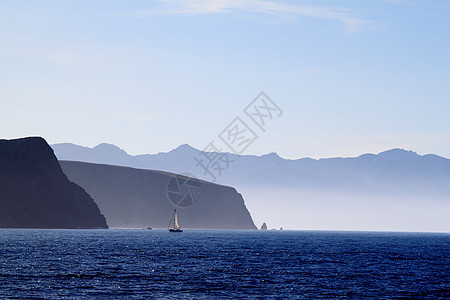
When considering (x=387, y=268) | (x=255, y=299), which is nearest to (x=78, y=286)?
(x=255, y=299)

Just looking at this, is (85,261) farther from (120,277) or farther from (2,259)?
(120,277)

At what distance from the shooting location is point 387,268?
108 meters

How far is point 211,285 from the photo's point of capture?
76500 millimetres

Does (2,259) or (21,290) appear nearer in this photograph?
(21,290)

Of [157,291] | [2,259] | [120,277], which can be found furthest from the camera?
[2,259]

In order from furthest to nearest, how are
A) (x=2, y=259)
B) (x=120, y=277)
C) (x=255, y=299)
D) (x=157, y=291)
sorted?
(x=2, y=259)
(x=120, y=277)
(x=157, y=291)
(x=255, y=299)

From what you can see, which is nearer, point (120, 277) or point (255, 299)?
point (255, 299)

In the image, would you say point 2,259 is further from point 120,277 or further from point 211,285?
point 211,285

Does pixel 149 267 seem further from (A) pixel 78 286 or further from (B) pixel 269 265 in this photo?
(A) pixel 78 286

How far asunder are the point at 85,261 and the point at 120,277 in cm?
2704

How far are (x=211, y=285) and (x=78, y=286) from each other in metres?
14.7

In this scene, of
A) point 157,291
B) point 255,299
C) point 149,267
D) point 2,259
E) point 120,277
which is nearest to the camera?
point 255,299

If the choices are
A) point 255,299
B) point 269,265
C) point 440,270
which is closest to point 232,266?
point 269,265

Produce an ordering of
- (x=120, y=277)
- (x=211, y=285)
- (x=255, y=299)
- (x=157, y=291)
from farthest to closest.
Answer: (x=120, y=277) < (x=211, y=285) < (x=157, y=291) < (x=255, y=299)
